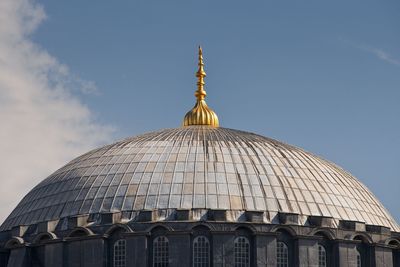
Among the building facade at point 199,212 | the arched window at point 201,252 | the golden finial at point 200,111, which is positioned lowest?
the arched window at point 201,252

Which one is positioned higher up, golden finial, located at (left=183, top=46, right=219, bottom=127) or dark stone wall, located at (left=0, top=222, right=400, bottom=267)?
golden finial, located at (left=183, top=46, right=219, bottom=127)

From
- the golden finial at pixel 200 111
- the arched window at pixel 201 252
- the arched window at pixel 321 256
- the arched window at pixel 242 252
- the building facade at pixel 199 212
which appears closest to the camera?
the arched window at pixel 201 252

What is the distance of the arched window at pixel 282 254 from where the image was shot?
304ft

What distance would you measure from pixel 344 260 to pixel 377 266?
242 cm

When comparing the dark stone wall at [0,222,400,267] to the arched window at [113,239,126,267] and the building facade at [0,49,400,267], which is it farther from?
the arched window at [113,239,126,267]

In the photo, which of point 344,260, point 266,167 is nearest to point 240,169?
point 266,167

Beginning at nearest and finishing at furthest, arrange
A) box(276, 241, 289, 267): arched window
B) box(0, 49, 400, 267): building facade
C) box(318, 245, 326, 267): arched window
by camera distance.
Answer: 1. box(0, 49, 400, 267): building facade
2. box(276, 241, 289, 267): arched window
3. box(318, 245, 326, 267): arched window

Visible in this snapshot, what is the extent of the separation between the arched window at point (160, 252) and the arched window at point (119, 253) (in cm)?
178

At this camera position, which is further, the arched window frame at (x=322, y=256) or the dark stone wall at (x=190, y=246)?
the arched window frame at (x=322, y=256)

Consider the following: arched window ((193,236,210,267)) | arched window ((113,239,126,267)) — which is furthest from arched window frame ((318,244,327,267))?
arched window ((113,239,126,267))

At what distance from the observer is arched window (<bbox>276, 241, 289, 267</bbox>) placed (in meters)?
92.6

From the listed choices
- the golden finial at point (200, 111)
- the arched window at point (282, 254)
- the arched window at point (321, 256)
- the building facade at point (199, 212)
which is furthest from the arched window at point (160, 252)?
the golden finial at point (200, 111)

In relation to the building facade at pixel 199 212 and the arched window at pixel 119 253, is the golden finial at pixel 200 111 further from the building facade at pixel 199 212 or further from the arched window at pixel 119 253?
the arched window at pixel 119 253

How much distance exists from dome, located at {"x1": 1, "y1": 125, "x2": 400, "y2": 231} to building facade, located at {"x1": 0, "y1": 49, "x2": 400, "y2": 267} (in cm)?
8
